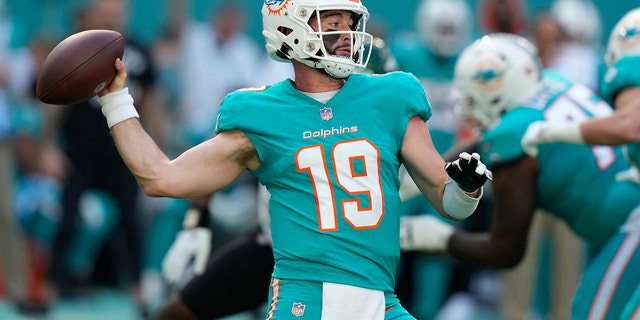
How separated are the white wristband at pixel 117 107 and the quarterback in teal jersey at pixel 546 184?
1790 mm

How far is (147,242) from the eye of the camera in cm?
943

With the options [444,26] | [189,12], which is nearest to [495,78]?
[444,26]

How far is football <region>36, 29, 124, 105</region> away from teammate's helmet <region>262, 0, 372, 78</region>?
0.54m

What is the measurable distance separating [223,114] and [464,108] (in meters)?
1.94

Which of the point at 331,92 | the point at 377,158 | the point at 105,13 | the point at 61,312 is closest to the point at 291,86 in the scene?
the point at 331,92

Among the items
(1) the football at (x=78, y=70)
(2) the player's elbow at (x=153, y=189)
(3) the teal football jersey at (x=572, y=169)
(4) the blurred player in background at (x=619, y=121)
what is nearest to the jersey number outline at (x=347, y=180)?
(2) the player's elbow at (x=153, y=189)

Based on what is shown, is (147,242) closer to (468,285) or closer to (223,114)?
(468,285)

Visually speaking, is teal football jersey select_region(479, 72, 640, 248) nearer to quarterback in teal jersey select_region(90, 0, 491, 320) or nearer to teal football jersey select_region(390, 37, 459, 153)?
quarterback in teal jersey select_region(90, 0, 491, 320)

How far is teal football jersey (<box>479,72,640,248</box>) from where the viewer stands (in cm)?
515

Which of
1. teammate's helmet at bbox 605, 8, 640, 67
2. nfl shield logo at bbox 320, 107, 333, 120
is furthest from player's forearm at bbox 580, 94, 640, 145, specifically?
nfl shield logo at bbox 320, 107, 333, 120

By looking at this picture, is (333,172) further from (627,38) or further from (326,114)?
(627,38)

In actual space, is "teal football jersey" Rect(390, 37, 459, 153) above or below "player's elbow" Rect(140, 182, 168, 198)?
below

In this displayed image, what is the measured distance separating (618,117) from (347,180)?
1313 millimetres

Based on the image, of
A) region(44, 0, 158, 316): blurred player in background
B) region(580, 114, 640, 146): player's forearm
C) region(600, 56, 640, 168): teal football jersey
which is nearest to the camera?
region(580, 114, 640, 146): player's forearm
